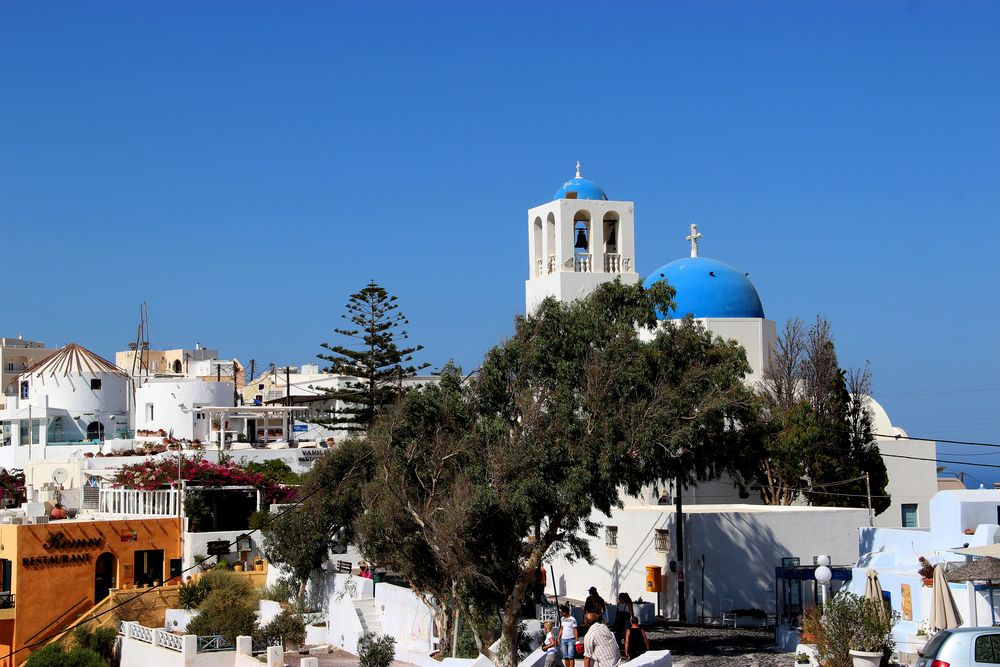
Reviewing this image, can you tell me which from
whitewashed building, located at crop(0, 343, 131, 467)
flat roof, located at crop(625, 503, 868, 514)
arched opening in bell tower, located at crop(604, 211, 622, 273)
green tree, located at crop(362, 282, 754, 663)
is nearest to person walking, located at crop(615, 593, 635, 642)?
green tree, located at crop(362, 282, 754, 663)

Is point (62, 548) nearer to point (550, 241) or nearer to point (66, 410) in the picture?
point (550, 241)

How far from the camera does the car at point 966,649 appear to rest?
479 inches

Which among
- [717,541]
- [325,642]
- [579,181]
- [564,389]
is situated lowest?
[325,642]

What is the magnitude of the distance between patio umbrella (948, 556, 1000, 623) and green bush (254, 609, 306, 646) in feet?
45.4

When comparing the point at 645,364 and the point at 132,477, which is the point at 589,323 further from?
the point at 132,477

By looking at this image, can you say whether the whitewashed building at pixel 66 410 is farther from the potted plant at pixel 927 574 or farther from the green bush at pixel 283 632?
the potted plant at pixel 927 574

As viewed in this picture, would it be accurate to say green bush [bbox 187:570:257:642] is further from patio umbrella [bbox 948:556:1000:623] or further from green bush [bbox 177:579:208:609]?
patio umbrella [bbox 948:556:1000:623]

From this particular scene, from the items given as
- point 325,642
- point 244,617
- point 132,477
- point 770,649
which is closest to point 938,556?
point 770,649

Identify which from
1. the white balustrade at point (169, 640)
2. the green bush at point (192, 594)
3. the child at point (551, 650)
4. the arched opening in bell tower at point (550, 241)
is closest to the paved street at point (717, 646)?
the child at point (551, 650)

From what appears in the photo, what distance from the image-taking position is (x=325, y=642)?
82.8ft

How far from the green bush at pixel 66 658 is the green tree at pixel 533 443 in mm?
8303

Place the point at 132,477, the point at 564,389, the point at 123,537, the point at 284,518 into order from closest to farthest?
1. the point at 564,389
2. the point at 284,518
3. the point at 123,537
4. the point at 132,477

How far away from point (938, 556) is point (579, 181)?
2018cm

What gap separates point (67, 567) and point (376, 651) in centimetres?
1097
